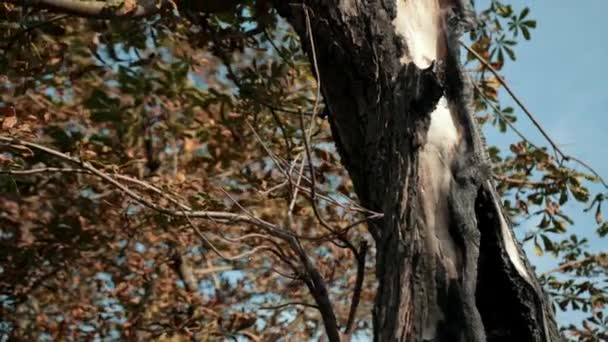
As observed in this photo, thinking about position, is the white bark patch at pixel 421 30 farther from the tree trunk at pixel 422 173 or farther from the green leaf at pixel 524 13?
the green leaf at pixel 524 13

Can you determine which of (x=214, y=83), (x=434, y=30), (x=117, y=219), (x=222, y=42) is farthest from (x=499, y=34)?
(x=117, y=219)

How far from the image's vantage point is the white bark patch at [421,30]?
3.28m

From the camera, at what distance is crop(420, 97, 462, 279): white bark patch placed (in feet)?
9.34

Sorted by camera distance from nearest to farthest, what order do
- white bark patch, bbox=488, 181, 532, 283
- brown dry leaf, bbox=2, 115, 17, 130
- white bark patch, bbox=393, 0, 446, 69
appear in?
white bark patch, bbox=488, 181, 532, 283 < white bark patch, bbox=393, 0, 446, 69 < brown dry leaf, bbox=2, 115, 17, 130

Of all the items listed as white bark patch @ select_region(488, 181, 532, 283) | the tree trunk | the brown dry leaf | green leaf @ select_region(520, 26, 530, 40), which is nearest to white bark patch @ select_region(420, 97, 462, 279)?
the tree trunk

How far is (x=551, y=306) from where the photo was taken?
300 centimetres

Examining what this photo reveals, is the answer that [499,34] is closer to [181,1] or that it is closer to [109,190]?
[181,1]

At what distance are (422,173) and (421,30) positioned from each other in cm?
77

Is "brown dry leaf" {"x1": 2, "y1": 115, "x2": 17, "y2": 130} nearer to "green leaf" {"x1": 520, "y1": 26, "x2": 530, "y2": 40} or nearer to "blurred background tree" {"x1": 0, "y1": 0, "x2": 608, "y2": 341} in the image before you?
"blurred background tree" {"x1": 0, "y1": 0, "x2": 608, "y2": 341}

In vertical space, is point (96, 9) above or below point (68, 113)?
below

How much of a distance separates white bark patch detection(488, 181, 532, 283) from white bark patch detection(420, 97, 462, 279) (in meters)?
0.23

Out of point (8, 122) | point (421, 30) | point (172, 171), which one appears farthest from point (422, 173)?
point (172, 171)

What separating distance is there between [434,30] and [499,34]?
2516mm

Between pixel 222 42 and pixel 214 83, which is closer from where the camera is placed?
pixel 222 42
